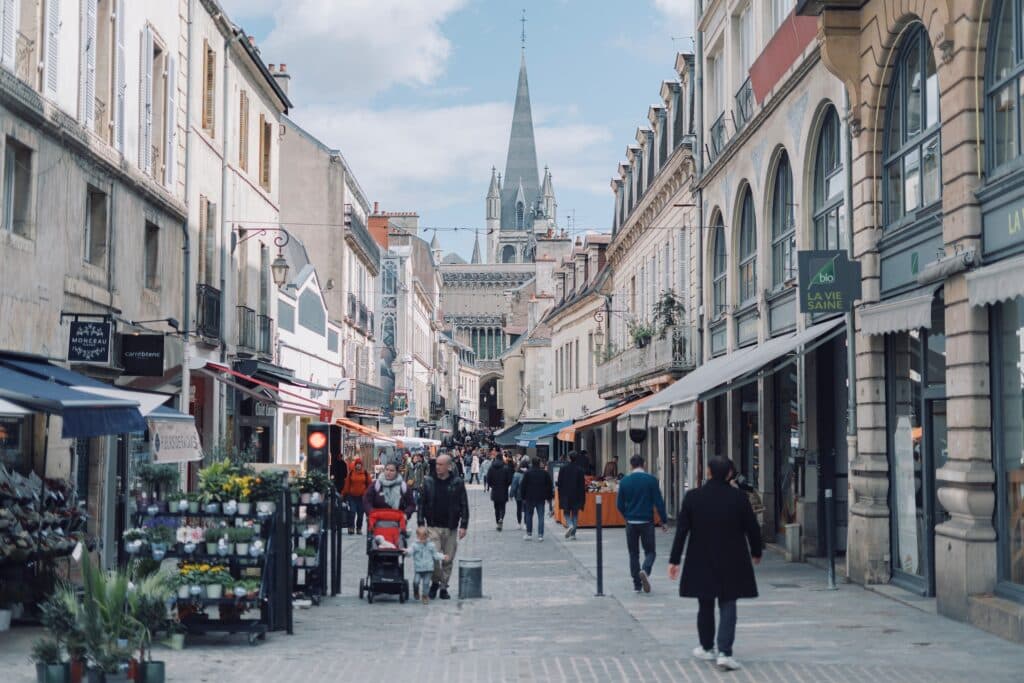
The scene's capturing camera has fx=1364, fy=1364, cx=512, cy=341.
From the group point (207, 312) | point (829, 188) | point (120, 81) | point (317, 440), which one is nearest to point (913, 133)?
point (829, 188)

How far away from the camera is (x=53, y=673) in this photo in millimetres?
8602

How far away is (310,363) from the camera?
3569 centimetres

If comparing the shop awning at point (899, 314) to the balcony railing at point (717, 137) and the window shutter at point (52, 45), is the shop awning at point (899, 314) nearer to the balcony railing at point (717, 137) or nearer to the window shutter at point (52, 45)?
the window shutter at point (52, 45)

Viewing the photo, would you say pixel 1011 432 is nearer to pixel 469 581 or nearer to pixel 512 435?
pixel 469 581

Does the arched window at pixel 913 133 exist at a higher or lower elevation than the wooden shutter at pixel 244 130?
lower

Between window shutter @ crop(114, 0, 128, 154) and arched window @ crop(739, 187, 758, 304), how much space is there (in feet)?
32.8

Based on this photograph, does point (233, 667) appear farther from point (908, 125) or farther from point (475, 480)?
point (475, 480)

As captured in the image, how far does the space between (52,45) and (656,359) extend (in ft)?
57.1

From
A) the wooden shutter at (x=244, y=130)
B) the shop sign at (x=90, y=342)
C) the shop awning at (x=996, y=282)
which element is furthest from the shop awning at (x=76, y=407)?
the wooden shutter at (x=244, y=130)

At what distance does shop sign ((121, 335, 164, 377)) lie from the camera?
17.8 metres

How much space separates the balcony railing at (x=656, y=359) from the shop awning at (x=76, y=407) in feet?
59.1

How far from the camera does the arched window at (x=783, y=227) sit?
19844mm

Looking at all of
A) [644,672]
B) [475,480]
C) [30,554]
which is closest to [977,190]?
[644,672]

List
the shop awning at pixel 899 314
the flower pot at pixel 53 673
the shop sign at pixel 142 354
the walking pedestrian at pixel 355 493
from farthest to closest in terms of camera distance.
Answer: the walking pedestrian at pixel 355 493
the shop sign at pixel 142 354
the shop awning at pixel 899 314
the flower pot at pixel 53 673
